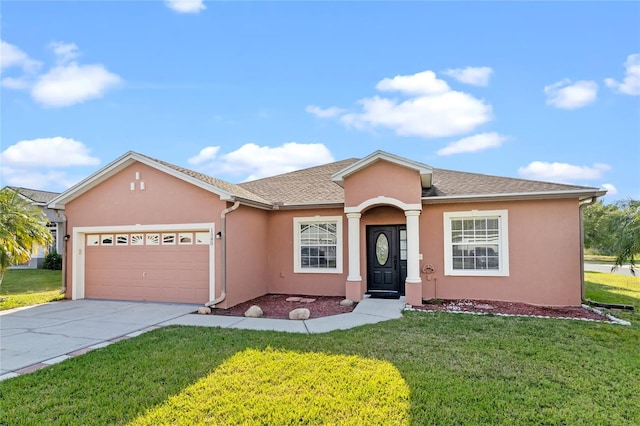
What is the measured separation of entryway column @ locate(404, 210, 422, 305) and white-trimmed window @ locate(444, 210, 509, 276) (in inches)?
52.9

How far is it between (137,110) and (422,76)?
1170 cm

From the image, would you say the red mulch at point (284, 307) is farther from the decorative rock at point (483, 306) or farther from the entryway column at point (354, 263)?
the decorative rock at point (483, 306)

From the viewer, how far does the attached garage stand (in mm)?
10422

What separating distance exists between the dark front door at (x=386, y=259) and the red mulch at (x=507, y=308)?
133cm

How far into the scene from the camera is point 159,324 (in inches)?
316

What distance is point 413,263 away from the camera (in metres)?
10.1

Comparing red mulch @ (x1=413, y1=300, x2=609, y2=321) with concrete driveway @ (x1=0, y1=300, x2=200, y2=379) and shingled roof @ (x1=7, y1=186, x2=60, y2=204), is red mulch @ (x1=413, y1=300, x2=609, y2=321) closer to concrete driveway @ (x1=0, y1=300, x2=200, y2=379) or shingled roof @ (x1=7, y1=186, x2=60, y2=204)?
concrete driveway @ (x1=0, y1=300, x2=200, y2=379)

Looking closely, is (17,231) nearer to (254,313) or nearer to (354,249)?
(254,313)

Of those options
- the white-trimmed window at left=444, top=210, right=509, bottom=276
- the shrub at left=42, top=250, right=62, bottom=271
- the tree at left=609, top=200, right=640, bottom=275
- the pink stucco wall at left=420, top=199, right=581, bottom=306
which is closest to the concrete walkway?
the white-trimmed window at left=444, top=210, right=509, bottom=276

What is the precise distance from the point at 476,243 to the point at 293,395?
829 centimetres

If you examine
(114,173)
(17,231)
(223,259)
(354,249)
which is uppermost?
(114,173)

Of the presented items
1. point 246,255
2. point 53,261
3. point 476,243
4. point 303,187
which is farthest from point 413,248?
point 53,261

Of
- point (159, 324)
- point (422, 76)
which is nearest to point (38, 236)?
point (159, 324)

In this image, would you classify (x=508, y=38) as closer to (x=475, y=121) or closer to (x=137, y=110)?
(x=475, y=121)
